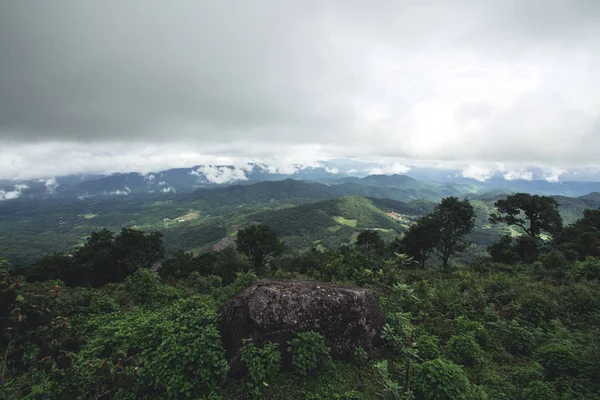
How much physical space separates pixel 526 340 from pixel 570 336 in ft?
4.50

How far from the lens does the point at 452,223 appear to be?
3142 centimetres

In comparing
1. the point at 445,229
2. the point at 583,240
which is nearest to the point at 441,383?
the point at 445,229

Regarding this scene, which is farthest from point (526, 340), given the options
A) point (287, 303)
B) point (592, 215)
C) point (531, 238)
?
point (592, 215)

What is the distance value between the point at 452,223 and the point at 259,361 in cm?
3209

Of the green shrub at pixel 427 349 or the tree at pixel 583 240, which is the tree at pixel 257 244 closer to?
the green shrub at pixel 427 349

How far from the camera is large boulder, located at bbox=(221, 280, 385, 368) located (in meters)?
8.12

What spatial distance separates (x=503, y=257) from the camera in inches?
1195

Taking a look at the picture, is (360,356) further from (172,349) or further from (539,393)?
(172,349)

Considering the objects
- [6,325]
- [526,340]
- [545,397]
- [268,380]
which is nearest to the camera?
[6,325]

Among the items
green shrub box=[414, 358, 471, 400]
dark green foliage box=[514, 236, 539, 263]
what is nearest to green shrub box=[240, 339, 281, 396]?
green shrub box=[414, 358, 471, 400]

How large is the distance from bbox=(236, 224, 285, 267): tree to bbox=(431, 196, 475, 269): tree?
24.8m

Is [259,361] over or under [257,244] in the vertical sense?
over

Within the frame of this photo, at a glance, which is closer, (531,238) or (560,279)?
(560,279)

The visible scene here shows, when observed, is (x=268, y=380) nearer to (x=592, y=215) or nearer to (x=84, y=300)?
(x=84, y=300)
